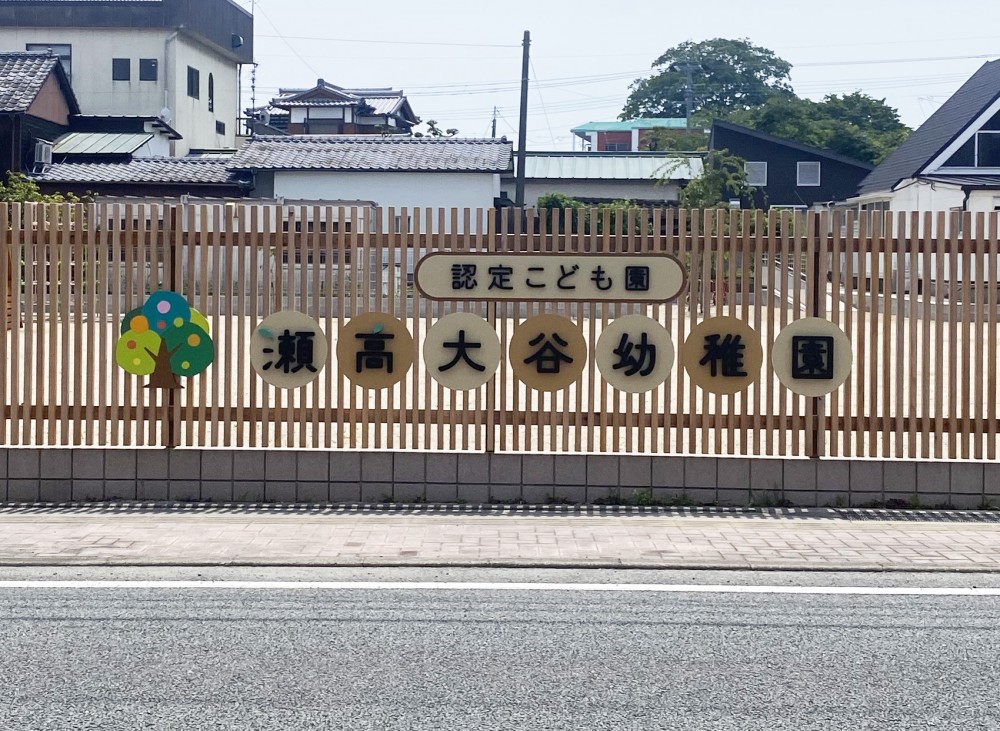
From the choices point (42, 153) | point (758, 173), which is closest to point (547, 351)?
point (42, 153)

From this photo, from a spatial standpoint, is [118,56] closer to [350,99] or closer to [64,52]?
[64,52]

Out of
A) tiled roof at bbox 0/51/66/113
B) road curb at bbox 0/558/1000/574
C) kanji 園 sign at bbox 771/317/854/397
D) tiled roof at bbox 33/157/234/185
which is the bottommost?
road curb at bbox 0/558/1000/574

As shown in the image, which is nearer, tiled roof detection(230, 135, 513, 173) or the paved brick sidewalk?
the paved brick sidewalk

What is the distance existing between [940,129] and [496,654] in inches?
1665

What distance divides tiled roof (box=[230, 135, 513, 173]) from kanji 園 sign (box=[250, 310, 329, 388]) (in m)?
32.6

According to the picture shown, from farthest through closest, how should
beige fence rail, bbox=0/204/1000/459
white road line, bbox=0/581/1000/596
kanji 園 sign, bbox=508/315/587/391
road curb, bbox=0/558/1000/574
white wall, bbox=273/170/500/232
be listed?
white wall, bbox=273/170/500/232
kanji 園 sign, bbox=508/315/587/391
beige fence rail, bbox=0/204/1000/459
road curb, bbox=0/558/1000/574
white road line, bbox=0/581/1000/596

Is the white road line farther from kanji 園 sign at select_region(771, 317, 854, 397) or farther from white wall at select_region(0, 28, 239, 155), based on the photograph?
white wall at select_region(0, 28, 239, 155)

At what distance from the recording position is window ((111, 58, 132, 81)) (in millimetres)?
51094

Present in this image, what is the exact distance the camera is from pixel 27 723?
469cm

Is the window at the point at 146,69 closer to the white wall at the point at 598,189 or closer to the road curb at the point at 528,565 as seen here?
the white wall at the point at 598,189

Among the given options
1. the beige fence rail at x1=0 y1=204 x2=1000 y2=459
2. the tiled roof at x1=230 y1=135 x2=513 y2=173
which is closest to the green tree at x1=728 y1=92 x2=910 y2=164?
the tiled roof at x1=230 y1=135 x2=513 y2=173

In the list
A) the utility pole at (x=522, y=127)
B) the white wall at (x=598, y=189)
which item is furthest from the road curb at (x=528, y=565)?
the white wall at (x=598, y=189)

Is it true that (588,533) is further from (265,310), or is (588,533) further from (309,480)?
(265,310)

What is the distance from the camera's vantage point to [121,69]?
51.2 metres
